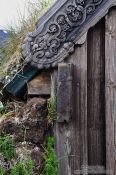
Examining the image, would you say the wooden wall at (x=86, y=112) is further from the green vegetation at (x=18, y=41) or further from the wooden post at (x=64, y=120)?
the green vegetation at (x=18, y=41)

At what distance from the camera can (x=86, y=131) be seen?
4176 mm

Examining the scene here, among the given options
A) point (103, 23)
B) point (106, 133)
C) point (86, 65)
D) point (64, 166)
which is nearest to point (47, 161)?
point (64, 166)

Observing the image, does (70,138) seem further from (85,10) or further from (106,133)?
(85,10)

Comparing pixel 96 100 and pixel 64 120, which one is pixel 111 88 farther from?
pixel 64 120

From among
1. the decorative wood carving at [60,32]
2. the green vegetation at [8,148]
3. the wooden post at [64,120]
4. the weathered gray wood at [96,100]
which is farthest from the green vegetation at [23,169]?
the decorative wood carving at [60,32]

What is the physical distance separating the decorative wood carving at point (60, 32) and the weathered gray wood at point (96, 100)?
0.62 feet

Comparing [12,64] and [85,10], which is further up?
[85,10]

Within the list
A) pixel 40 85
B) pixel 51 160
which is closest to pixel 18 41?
pixel 40 85

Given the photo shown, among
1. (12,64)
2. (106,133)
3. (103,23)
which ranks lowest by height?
(106,133)

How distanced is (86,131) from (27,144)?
1.57 feet

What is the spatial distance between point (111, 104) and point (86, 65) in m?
0.37

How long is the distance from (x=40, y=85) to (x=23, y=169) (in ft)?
2.25

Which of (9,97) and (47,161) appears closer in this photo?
(47,161)

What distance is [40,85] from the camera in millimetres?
4230
